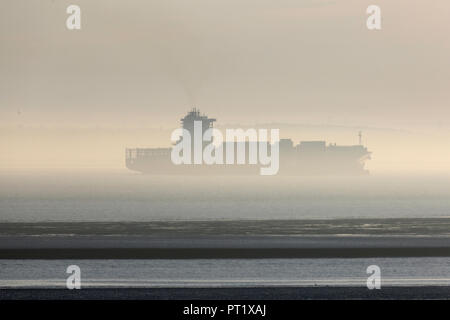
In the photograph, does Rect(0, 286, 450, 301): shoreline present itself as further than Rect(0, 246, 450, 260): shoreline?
No

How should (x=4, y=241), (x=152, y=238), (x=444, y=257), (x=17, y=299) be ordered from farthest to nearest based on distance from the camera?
(x=152, y=238) → (x=4, y=241) → (x=444, y=257) → (x=17, y=299)

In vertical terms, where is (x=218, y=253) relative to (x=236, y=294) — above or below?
above

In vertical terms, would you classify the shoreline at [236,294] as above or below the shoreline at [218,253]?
below

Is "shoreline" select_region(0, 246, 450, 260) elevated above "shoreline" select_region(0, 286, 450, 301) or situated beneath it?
elevated above

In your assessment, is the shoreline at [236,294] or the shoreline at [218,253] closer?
the shoreline at [236,294]

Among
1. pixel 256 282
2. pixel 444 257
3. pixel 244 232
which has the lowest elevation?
pixel 256 282

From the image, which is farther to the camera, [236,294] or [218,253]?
[218,253]

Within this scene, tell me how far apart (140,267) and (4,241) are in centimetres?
1486

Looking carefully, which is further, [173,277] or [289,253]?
[289,253]

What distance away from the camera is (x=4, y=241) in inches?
2147
